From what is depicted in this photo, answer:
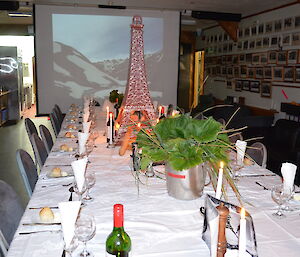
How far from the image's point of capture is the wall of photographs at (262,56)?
6.66m

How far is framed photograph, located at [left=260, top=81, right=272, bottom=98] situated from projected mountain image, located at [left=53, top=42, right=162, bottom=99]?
2716 mm

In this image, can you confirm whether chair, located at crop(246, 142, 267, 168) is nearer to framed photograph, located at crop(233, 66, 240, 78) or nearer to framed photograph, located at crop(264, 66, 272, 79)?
framed photograph, located at crop(264, 66, 272, 79)

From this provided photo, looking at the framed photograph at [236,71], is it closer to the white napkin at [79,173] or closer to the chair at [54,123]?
the chair at [54,123]

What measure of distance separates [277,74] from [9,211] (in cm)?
631

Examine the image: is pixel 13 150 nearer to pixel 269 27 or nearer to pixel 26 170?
pixel 26 170

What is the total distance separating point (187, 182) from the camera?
1.92 meters

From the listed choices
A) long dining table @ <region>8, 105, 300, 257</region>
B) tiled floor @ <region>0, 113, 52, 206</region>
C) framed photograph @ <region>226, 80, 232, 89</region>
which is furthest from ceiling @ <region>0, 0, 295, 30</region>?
long dining table @ <region>8, 105, 300, 257</region>

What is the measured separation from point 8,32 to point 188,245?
37.0 ft

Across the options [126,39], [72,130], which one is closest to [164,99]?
[126,39]

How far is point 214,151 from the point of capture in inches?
71.2

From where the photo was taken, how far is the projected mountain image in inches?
343

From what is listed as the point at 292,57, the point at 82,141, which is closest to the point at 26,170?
the point at 82,141

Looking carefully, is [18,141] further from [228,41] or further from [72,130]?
[228,41]

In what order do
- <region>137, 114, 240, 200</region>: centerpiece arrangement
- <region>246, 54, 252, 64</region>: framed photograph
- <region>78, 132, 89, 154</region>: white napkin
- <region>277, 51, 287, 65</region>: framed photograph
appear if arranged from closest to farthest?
<region>137, 114, 240, 200</region>: centerpiece arrangement < <region>78, 132, 89, 154</region>: white napkin < <region>277, 51, 287, 65</region>: framed photograph < <region>246, 54, 252, 64</region>: framed photograph
